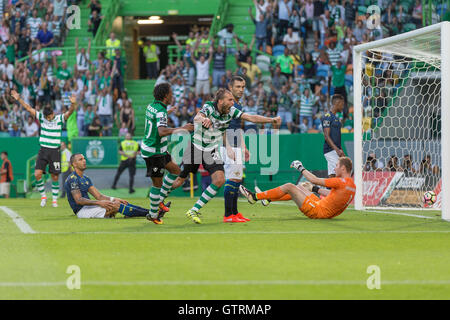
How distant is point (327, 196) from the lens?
1189 centimetres

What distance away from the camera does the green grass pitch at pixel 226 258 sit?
5637mm

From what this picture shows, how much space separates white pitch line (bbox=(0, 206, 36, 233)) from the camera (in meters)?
10.4

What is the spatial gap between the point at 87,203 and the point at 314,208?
3.57m

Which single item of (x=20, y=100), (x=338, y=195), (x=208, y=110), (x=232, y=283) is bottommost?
(x=338, y=195)

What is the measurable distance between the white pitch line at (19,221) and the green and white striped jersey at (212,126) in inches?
104

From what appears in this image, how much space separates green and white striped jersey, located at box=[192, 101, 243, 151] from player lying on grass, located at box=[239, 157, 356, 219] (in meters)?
1.33

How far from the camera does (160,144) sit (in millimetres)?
10625

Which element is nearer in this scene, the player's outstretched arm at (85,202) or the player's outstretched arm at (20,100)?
the player's outstretched arm at (85,202)

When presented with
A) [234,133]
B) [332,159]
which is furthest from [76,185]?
[332,159]

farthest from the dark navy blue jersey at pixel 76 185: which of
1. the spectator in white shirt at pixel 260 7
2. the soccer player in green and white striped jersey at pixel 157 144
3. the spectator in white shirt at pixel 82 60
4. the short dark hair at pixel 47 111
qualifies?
the spectator in white shirt at pixel 260 7

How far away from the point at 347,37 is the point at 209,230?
634 inches

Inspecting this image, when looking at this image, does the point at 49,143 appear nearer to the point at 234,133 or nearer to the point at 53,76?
the point at 234,133

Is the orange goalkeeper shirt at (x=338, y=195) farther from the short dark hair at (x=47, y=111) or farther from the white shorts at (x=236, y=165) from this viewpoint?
the short dark hair at (x=47, y=111)

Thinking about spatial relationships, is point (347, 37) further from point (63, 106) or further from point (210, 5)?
point (63, 106)
